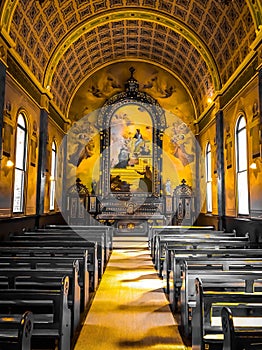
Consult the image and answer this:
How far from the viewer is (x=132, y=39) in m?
19.9

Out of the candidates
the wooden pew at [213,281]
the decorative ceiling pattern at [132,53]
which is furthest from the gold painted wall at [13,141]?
the wooden pew at [213,281]

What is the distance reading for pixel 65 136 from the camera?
2142 centimetres

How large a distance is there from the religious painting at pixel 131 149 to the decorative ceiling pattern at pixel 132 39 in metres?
3.36

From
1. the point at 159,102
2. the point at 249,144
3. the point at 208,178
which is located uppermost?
the point at 159,102

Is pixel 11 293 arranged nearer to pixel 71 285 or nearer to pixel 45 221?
pixel 71 285

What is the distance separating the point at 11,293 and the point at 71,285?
1.43 m

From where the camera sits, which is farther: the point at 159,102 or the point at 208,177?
the point at 159,102

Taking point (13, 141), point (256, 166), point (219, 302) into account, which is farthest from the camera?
point (13, 141)

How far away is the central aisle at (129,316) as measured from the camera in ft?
17.1

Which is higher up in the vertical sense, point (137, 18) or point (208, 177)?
point (137, 18)

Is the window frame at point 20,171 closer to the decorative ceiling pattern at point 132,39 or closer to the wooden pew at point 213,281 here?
the decorative ceiling pattern at point 132,39

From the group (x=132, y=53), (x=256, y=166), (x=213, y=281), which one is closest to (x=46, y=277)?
(x=213, y=281)

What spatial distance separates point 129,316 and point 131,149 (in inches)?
634

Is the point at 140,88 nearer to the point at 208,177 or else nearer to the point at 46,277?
the point at 208,177
